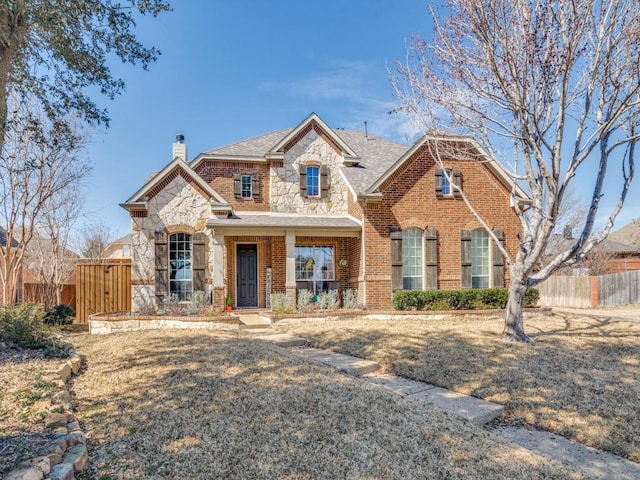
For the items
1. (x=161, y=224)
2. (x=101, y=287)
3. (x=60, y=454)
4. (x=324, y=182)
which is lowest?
(x=60, y=454)

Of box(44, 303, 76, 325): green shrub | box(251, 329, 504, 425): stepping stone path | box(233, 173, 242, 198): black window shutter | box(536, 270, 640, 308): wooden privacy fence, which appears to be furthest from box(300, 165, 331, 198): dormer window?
box(536, 270, 640, 308): wooden privacy fence

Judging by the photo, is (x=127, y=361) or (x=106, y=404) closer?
(x=106, y=404)

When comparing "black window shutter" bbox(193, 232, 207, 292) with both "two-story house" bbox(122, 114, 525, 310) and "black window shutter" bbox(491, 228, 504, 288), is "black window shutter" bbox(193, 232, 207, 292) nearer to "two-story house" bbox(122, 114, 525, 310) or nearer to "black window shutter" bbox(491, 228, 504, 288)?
"two-story house" bbox(122, 114, 525, 310)

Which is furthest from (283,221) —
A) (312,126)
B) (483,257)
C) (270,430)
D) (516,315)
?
(270,430)

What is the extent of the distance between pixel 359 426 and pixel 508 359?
159 inches

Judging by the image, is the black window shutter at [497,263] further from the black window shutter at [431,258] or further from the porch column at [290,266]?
the porch column at [290,266]

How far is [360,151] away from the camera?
17.6m

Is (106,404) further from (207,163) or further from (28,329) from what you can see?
(207,163)

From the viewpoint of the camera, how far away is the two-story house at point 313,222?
13445 mm

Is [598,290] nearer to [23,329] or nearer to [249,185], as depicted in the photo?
[249,185]

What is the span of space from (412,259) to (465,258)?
1884mm

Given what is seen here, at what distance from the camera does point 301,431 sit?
391 cm

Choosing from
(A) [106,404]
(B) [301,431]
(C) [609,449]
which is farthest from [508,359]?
(A) [106,404]

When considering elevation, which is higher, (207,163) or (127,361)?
(207,163)
